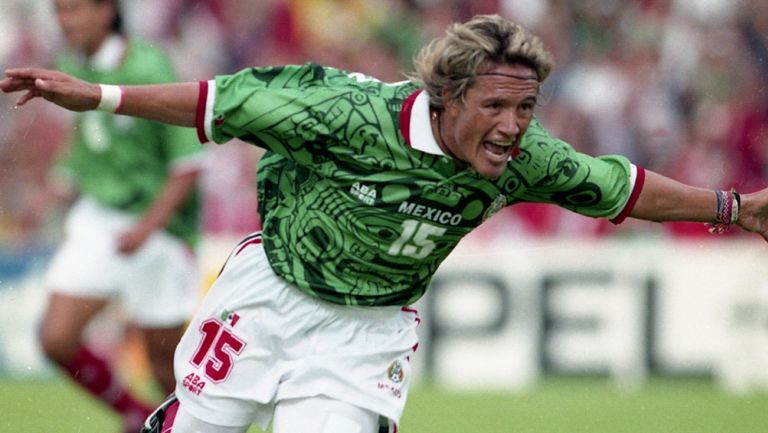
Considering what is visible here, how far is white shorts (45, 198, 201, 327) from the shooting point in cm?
845

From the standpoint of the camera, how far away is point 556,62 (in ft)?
43.4

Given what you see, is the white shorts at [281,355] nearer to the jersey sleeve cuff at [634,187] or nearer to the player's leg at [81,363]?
the jersey sleeve cuff at [634,187]

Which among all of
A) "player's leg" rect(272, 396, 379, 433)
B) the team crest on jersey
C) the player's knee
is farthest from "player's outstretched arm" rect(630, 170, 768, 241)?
the player's knee

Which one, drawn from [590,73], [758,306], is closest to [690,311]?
[758,306]

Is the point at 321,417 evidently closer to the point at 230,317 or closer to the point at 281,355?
the point at 281,355

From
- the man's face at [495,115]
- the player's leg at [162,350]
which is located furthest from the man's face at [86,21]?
the man's face at [495,115]

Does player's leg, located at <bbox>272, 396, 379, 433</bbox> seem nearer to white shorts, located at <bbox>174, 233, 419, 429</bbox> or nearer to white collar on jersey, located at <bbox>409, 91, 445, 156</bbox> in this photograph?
white shorts, located at <bbox>174, 233, 419, 429</bbox>

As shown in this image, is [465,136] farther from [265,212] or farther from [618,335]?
[618,335]

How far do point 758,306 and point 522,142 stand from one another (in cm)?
651

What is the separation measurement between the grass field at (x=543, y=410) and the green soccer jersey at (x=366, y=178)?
3.73m

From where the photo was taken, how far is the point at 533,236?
39.9 ft

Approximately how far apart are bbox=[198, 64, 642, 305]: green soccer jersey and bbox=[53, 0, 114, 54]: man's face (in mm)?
3183

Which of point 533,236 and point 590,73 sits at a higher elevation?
point 590,73

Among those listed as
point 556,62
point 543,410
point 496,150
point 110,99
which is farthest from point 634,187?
point 556,62
